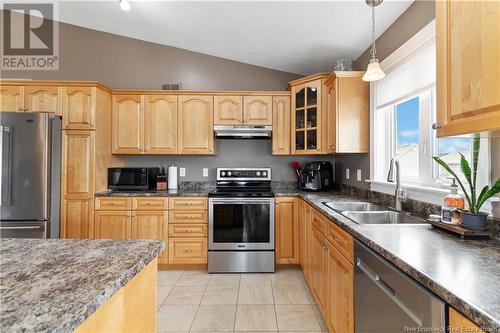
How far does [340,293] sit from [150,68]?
348 centimetres

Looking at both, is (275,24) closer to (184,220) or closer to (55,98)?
(184,220)

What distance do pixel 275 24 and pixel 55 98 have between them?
255 centimetres

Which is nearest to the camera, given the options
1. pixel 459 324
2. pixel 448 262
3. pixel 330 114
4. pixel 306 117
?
pixel 459 324

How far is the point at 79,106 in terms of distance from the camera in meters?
2.89

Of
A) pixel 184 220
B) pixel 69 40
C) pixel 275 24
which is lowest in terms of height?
pixel 184 220

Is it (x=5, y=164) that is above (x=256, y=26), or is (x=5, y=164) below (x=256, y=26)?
below

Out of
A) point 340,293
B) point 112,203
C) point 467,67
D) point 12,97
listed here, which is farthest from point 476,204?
point 12,97

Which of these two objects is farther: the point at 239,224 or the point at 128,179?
the point at 128,179

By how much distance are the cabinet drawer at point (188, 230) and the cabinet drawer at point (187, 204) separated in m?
0.19

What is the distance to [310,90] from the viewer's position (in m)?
3.04

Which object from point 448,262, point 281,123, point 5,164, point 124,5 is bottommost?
point 448,262

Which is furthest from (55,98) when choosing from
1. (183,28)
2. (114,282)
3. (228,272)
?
(114,282)

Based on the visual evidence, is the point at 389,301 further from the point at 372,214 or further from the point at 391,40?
the point at 391,40

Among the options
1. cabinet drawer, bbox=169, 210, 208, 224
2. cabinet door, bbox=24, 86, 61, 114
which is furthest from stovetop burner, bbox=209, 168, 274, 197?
cabinet door, bbox=24, 86, 61, 114
